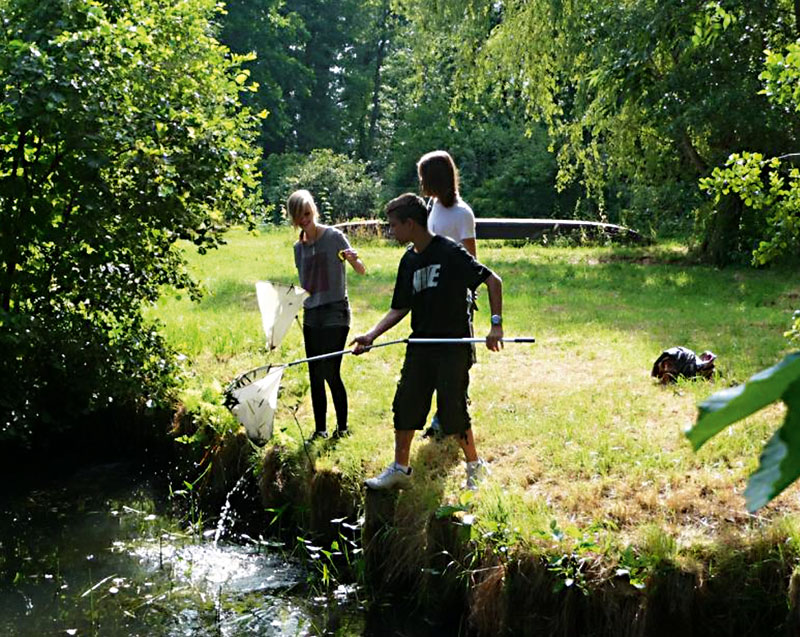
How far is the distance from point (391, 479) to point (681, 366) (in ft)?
8.79

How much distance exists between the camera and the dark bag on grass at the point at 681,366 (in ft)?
23.3

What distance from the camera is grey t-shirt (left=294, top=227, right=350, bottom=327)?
6305 mm

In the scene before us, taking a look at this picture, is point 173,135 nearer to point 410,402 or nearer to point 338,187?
point 410,402

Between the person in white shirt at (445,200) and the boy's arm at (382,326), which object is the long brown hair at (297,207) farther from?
the boy's arm at (382,326)

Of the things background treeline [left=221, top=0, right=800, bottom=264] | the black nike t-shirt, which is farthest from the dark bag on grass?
the black nike t-shirt

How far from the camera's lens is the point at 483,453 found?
601 centimetres

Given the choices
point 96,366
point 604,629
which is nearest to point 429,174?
point 604,629


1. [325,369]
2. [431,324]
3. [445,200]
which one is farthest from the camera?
[325,369]

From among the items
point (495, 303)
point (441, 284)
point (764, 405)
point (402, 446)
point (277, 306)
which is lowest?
point (402, 446)

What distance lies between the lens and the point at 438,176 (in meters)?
5.83

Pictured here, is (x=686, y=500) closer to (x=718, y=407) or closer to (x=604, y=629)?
(x=604, y=629)

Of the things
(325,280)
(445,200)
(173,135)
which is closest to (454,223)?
(445,200)

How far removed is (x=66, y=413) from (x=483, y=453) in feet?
11.5

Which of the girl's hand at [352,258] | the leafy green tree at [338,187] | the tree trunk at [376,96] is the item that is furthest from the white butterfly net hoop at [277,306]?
the tree trunk at [376,96]
